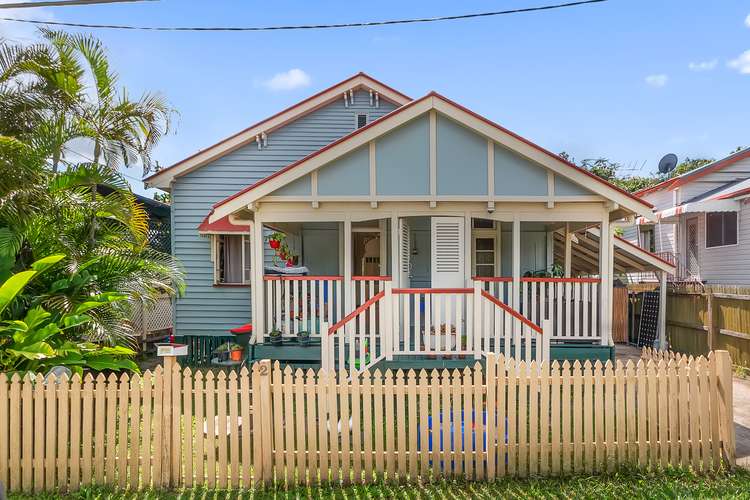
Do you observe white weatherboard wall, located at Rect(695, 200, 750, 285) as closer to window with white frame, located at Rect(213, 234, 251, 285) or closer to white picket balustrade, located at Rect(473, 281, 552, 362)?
white picket balustrade, located at Rect(473, 281, 552, 362)

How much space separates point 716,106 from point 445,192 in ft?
100

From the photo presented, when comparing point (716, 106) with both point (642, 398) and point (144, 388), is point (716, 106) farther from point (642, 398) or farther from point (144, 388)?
point (144, 388)

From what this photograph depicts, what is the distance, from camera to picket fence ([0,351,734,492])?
15.5 feet

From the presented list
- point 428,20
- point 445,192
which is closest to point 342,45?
point 428,20

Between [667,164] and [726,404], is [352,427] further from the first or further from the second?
[667,164]

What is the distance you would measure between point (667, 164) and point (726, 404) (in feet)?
67.1

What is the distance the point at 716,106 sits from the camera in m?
29.8

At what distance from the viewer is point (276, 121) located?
12.6 m

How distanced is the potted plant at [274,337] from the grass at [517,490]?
3912 mm

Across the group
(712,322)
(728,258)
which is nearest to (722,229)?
(728,258)

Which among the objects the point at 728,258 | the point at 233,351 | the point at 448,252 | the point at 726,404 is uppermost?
the point at 448,252

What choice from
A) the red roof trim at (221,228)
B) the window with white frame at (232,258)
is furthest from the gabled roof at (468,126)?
the window with white frame at (232,258)

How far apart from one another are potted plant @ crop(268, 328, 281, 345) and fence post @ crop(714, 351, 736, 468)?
6.47 metres

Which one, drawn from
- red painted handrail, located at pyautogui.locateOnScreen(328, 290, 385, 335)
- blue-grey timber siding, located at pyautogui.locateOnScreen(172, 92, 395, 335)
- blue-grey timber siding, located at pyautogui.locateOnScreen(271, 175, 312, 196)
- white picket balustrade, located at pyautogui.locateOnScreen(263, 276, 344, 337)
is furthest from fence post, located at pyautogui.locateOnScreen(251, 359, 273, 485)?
blue-grey timber siding, located at pyautogui.locateOnScreen(172, 92, 395, 335)
